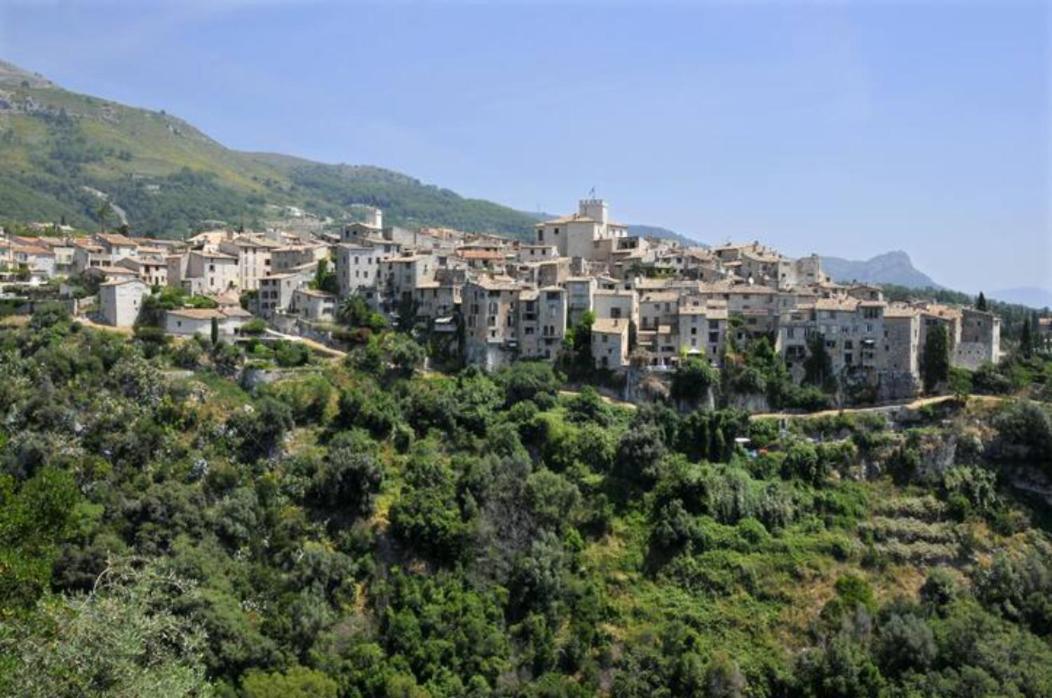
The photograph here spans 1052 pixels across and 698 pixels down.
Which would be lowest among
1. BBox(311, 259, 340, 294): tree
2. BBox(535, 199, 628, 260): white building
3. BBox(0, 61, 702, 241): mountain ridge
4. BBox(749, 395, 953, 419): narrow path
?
BBox(749, 395, 953, 419): narrow path

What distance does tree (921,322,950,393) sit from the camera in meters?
44.7

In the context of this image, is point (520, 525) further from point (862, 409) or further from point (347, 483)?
point (862, 409)

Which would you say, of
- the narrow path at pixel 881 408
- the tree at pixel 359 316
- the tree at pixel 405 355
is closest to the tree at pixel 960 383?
the narrow path at pixel 881 408

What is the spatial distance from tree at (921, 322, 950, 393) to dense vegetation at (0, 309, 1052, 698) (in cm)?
238

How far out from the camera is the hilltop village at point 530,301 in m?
45.2

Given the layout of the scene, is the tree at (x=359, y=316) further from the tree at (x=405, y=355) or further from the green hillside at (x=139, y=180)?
the green hillside at (x=139, y=180)

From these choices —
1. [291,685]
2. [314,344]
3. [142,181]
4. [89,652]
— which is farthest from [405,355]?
[142,181]

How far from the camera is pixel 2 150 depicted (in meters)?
149

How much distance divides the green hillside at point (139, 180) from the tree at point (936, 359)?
→ 3716 inches

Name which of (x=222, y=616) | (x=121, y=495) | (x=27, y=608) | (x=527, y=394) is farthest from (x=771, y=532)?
(x=27, y=608)

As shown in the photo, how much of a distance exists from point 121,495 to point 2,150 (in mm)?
137760

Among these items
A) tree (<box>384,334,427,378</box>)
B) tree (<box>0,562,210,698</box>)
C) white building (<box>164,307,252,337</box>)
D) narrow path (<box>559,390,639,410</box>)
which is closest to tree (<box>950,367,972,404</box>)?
narrow path (<box>559,390,639,410</box>)

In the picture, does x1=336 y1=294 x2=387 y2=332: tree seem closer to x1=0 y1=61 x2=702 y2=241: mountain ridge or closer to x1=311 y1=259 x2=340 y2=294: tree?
x1=311 y1=259 x2=340 y2=294: tree

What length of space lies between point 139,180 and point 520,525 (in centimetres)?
13203
